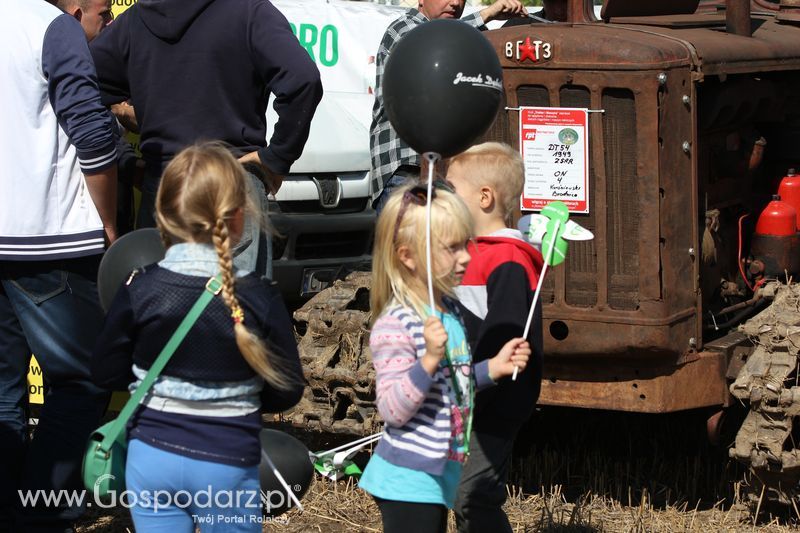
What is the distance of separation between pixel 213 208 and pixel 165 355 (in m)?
0.35

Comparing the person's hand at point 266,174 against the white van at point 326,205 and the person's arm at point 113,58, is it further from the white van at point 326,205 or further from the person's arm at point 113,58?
the white van at point 326,205

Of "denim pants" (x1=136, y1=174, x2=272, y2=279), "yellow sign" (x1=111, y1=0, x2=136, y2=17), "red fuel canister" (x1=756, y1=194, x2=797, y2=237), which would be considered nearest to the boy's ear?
"denim pants" (x1=136, y1=174, x2=272, y2=279)

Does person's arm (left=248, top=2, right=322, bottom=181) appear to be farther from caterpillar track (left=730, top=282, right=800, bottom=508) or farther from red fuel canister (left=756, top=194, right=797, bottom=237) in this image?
red fuel canister (left=756, top=194, right=797, bottom=237)

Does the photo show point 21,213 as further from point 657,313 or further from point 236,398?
point 657,313

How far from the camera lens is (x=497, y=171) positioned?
3.66 meters

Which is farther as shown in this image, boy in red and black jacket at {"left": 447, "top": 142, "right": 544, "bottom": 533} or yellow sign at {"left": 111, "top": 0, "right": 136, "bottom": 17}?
yellow sign at {"left": 111, "top": 0, "right": 136, "bottom": 17}

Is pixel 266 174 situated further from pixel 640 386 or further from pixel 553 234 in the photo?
pixel 640 386

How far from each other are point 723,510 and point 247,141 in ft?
7.46

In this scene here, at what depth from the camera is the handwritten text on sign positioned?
4477 mm

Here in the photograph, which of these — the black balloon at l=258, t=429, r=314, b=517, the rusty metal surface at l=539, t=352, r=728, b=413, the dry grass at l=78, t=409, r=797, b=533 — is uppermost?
the black balloon at l=258, t=429, r=314, b=517

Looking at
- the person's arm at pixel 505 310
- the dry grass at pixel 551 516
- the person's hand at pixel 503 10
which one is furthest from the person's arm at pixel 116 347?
the person's hand at pixel 503 10

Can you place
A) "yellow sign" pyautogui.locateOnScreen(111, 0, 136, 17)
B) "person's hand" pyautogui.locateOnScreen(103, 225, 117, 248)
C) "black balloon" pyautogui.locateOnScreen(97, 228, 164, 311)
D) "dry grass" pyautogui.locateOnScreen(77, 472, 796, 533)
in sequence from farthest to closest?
"yellow sign" pyautogui.locateOnScreen(111, 0, 136, 17), "dry grass" pyautogui.locateOnScreen(77, 472, 796, 533), "person's hand" pyautogui.locateOnScreen(103, 225, 117, 248), "black balloon" pyautogui.locateOnScreen(97, 228, 164, 311)

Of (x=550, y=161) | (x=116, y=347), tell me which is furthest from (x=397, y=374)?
(x=550, y=161)

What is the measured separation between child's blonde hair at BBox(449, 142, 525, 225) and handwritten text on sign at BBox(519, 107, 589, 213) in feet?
2.58
